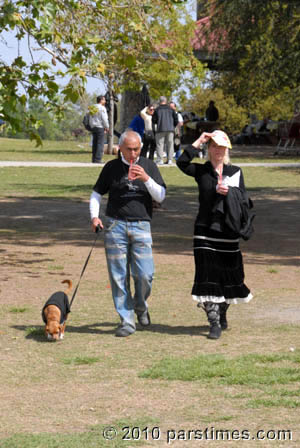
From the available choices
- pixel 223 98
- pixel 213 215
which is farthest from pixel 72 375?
pixel 223 98

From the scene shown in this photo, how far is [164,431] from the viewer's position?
577cm

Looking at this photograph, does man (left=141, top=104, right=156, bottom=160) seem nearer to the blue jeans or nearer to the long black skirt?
the blue jeans

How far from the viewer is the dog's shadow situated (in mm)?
8698

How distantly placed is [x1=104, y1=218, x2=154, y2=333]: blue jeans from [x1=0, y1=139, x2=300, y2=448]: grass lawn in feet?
1.07

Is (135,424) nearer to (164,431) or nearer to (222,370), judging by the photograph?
(164,431)

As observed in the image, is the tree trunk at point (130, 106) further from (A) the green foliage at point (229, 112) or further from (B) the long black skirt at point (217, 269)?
(B) the long black skirt at point (217, 269)

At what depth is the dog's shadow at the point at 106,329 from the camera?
8.70m

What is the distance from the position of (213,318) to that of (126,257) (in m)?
0.90

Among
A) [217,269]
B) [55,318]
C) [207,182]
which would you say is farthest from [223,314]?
[55,318]

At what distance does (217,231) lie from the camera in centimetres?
831

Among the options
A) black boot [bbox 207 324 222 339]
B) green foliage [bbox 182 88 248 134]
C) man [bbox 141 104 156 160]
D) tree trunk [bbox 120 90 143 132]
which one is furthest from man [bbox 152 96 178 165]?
black boot [bbox 207 324 222 339]

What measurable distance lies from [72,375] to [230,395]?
1267mm

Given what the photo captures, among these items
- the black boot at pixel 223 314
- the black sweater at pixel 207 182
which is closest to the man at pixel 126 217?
the black sweater at pixel 207 182

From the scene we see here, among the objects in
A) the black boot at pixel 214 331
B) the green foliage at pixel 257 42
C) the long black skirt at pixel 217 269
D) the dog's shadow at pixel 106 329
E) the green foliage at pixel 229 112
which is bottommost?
the green foliage at pixel 229 112
